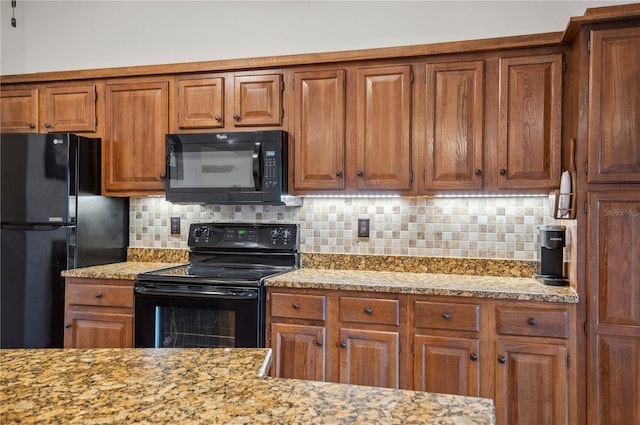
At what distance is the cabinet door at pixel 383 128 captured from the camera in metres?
2.72

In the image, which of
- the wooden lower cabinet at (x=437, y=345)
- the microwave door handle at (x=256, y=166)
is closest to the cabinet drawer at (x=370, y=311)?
the wooden lower cabinet at (x=437, y=345)

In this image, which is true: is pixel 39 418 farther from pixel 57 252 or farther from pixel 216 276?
pixel 57 252

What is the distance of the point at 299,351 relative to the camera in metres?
2.59

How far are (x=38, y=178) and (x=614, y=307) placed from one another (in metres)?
3.22

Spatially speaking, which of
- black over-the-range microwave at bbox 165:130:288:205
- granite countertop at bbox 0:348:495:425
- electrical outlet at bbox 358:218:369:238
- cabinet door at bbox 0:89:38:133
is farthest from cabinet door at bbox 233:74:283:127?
granite countertop at bbox 0:348:495:425

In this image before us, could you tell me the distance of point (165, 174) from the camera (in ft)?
10.1

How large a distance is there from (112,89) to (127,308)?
1.42 meters

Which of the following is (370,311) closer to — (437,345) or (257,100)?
(437,345)

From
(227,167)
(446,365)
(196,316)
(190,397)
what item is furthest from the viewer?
(227,167)

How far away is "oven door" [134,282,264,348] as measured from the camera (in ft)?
8.52

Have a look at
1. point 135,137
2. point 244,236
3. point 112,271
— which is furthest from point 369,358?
point 135,137

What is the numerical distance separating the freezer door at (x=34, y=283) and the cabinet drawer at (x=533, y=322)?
2.52 metres

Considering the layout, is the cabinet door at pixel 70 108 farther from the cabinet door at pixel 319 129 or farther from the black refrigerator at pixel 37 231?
the cabinet door at pixel 319 129

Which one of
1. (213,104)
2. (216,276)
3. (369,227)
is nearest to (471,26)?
(369,227)
